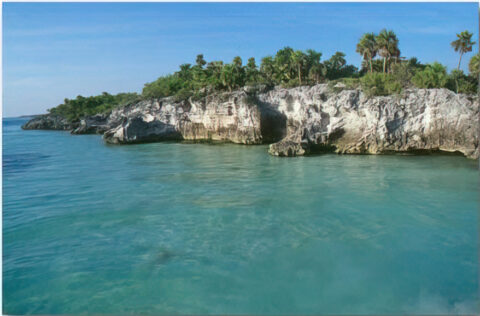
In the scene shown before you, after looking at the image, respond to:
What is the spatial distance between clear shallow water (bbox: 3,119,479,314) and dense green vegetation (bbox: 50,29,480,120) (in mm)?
9074

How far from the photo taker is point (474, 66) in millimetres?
28703

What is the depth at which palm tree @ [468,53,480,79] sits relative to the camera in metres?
27.4

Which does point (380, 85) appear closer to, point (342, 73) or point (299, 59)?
point (299, 59)

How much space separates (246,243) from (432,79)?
2156 cm

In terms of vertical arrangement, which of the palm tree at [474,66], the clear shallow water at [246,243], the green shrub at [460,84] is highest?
the palm tree at [474,66]

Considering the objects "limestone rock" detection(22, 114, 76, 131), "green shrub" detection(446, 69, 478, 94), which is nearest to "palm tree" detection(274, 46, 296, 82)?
"green shrub" detection(446, 69, 478, 94)

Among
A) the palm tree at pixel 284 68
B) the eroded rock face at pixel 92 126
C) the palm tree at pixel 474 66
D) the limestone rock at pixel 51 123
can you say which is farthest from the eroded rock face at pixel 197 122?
the limestone rock at pixel 51 123

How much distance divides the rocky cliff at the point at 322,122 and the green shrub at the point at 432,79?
197 cm

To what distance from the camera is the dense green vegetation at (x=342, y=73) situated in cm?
2488

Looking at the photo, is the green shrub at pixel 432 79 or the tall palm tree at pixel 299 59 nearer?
the green shrub at pixel 432 79

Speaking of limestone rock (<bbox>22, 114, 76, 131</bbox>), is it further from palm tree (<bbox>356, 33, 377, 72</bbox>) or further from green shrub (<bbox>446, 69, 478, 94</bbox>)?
green shrub (<bbox>446, 69, 478, 94</bbox>)

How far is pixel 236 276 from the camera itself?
7.99 metres

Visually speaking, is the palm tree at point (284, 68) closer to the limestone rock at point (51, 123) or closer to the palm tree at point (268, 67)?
the palm tree at point (268, 67)

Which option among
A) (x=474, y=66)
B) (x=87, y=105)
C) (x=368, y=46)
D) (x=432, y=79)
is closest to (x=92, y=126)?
(x=87, y=105)
